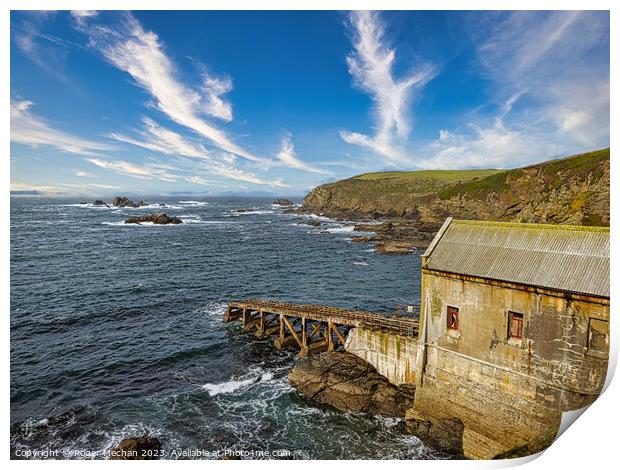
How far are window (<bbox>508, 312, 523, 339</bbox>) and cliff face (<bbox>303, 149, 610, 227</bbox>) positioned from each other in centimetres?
3782

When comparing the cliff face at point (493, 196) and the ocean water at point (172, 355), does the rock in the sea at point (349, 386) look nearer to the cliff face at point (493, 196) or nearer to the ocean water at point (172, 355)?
the ocean water at point (172, 355)

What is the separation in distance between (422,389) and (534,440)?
5.19 m

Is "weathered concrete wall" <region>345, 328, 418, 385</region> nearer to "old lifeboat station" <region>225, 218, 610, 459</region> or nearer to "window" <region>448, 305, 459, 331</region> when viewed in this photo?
"old lifeboat station" <region>225, 218, 610, 459</region>

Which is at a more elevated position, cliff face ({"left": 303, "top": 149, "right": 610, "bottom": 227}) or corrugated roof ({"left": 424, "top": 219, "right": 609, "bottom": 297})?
cliff face ({"left": 303, "top": 149, "right": 610, "bottom": 227})

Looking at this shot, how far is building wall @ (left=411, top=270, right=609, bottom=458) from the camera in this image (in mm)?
14156

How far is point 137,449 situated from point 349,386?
11195 millimetres

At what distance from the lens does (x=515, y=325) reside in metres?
15.9

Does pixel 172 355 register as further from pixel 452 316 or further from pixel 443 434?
pixel 452 316

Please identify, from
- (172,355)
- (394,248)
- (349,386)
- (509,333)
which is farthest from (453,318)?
(394,248)

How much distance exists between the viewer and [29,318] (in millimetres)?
33938

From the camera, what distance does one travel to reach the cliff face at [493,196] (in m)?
56.2

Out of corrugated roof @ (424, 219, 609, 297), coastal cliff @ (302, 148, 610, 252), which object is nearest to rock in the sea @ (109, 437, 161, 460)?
corrugated roof @ (424, 219, 609, 297)

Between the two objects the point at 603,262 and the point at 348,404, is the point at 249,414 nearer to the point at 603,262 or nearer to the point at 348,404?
the point at 348,404

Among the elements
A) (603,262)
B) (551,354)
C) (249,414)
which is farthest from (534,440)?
(249,414)
